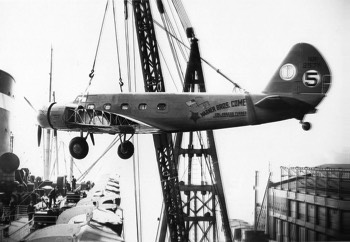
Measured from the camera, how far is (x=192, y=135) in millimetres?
17469

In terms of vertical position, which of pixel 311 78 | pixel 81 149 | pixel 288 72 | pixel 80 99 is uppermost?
pixel 288 72

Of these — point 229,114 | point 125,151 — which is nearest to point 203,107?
point 229,114

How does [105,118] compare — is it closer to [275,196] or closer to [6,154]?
[6,154]

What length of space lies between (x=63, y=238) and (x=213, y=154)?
1007cm

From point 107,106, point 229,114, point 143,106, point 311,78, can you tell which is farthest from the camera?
point 107,106

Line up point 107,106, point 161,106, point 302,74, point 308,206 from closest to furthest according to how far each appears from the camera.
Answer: point 302,74 → point 161,106 → point 107,106 → point 308,206

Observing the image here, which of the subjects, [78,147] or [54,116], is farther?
[54,116]

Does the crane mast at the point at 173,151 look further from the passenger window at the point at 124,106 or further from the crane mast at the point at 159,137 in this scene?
the passenger window at the point at 124,106

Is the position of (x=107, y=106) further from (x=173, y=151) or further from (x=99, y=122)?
(x=173, y=151)

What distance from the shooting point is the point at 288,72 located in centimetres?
1067

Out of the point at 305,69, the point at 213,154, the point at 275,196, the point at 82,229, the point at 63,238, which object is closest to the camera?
the point at 63,238

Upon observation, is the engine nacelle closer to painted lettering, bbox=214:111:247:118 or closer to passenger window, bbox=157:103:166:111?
passenger window, bbox=157:103:166:111

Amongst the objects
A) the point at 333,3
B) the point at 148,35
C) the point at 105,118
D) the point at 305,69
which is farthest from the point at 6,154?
the point at 333,3

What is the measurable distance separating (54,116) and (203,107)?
5.69m
